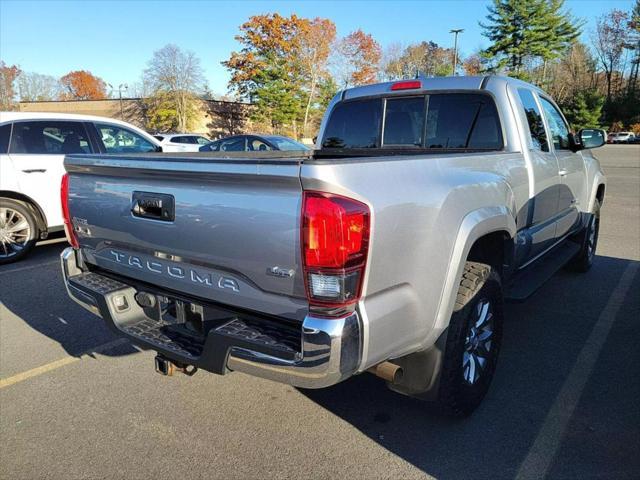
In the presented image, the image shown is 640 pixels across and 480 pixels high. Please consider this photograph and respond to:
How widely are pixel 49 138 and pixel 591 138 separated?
6926 mm

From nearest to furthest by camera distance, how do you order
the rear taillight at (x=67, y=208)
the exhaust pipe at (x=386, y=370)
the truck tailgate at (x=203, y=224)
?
the truck tailgate at (x=203, y=224)
the exhaust pipe at (x=386, y=370)
the rear taillight at (x=67, y=208)

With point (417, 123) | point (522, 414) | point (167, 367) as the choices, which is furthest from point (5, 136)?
point (522, 414)

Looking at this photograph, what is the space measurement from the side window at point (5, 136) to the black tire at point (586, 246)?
7.40m

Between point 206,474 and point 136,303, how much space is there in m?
1.01

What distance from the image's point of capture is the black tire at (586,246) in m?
5.62

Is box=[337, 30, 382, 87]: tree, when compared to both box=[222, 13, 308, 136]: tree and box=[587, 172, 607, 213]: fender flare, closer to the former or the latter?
box=[222, 13, 308, 136]: tree

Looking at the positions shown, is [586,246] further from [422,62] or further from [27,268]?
[422,62]

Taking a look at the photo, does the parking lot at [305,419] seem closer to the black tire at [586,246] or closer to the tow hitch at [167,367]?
the tow hitch at [167,367]

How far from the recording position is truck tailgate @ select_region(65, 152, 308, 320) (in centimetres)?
203

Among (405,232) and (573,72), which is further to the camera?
(573,72)

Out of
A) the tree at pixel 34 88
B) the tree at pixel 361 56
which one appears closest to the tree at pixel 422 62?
the tree at pixel 361 56

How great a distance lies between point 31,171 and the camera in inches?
257

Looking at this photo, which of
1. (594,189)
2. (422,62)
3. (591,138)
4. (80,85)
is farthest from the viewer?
(80,85)

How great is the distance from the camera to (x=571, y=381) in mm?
3342
